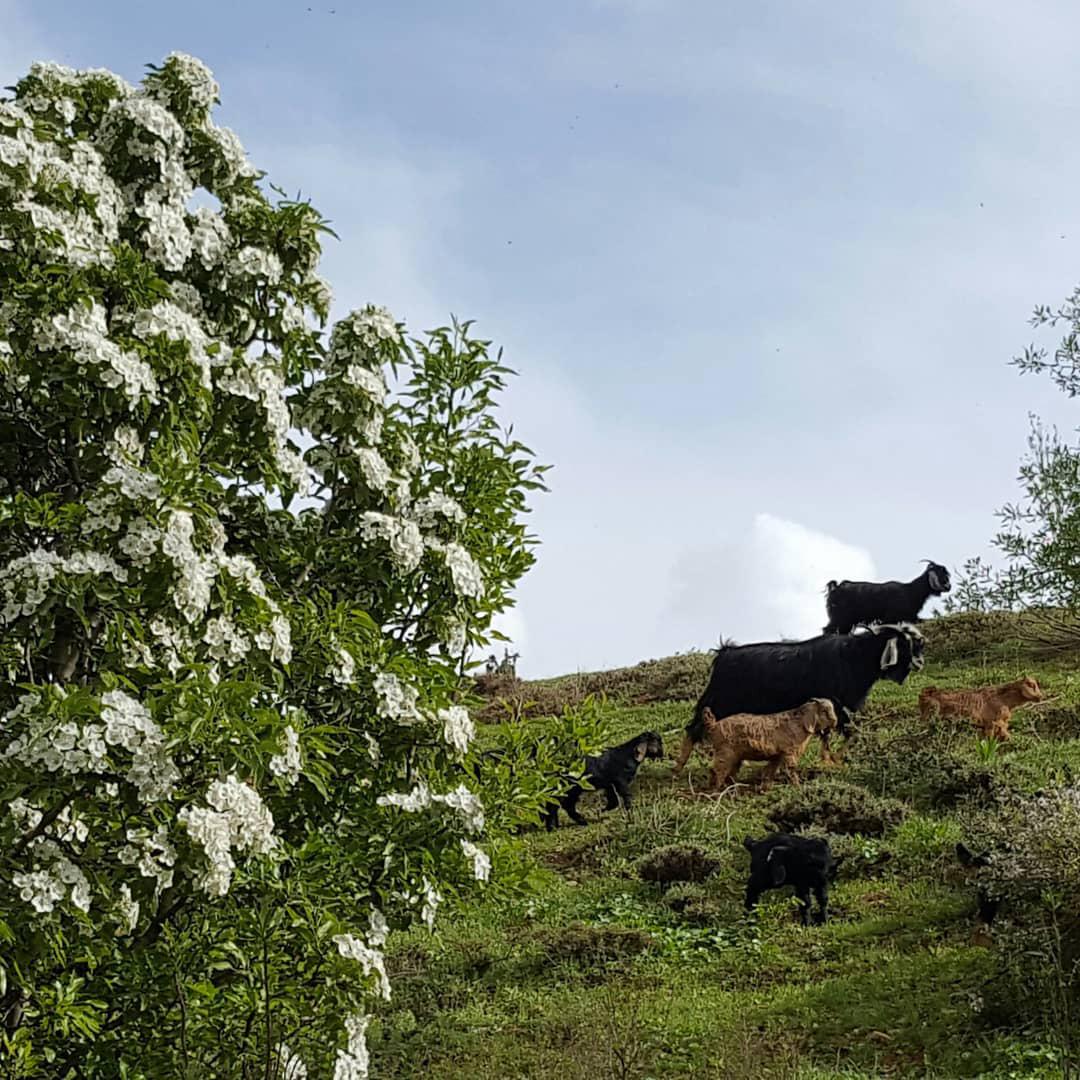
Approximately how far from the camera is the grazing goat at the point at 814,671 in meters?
21.2

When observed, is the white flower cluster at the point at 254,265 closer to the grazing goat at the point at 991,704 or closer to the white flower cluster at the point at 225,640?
the white flower cluster at the point at 225,640

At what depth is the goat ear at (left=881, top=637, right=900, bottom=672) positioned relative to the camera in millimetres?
20984

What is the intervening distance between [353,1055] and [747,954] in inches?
239

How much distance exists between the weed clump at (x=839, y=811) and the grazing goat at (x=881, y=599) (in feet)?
45.0

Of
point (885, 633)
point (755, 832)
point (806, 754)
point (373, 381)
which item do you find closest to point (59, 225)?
point (373, 381)

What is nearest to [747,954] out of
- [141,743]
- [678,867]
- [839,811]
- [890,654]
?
[678,867]

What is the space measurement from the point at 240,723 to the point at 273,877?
108 cm

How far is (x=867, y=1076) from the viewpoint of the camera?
933cm

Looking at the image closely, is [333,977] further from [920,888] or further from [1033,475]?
[1033,475]

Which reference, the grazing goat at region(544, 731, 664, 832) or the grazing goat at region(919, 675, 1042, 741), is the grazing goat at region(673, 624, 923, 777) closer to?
the grazing goat at region(919, 675, 1042, 741)

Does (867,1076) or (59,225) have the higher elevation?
(59,225)

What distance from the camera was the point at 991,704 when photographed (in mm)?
18750

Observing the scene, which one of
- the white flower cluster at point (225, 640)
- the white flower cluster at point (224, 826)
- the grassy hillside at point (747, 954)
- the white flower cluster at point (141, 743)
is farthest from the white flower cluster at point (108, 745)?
the grassy hillside at point (747, 954)

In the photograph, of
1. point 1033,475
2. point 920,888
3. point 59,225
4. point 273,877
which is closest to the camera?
point 273,877
